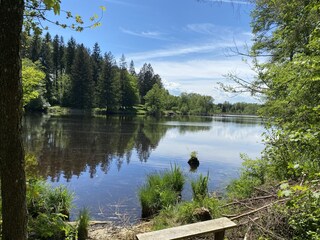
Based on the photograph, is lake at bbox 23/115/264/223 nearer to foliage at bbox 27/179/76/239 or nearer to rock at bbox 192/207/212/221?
foliage at bbox 27/179/76/239

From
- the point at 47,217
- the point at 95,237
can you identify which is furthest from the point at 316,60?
→ the point at 95,237

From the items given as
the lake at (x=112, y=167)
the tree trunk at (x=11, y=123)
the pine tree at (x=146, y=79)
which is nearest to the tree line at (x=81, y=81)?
the pine tree at (x=146, y=79)

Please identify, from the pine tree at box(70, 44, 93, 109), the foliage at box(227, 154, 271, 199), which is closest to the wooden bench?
the foliage at box(227, 154, 271, 199)

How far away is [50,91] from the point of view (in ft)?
215

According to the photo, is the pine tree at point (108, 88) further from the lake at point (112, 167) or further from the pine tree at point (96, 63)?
the lake at point (112, 167)

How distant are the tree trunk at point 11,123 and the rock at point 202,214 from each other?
12.8 ft

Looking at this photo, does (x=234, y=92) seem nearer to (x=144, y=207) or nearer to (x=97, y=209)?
(x=144, y=207)

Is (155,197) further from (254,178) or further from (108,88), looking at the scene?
(108,88)

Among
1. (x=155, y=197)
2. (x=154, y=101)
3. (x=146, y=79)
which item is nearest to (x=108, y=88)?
(x=154, y=101)

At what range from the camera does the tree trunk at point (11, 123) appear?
80.4 inches

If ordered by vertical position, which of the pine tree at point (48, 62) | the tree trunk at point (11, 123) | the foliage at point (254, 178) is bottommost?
the foliage at point (254, 178)

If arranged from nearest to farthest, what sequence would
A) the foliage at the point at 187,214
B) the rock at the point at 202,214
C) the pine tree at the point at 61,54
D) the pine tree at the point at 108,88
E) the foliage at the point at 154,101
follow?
the rock at the point at 202,214 → the foliage at the point at 187,214 → the pine tree at the point at 108,88 → the pine tree at the point at 61,54 → the foliage at the point at 154,101

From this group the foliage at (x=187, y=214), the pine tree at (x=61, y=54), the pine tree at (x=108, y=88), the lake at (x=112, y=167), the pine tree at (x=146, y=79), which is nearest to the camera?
the foliage at (x=187, y=214)

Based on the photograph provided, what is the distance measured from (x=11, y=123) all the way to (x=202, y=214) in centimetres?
446
